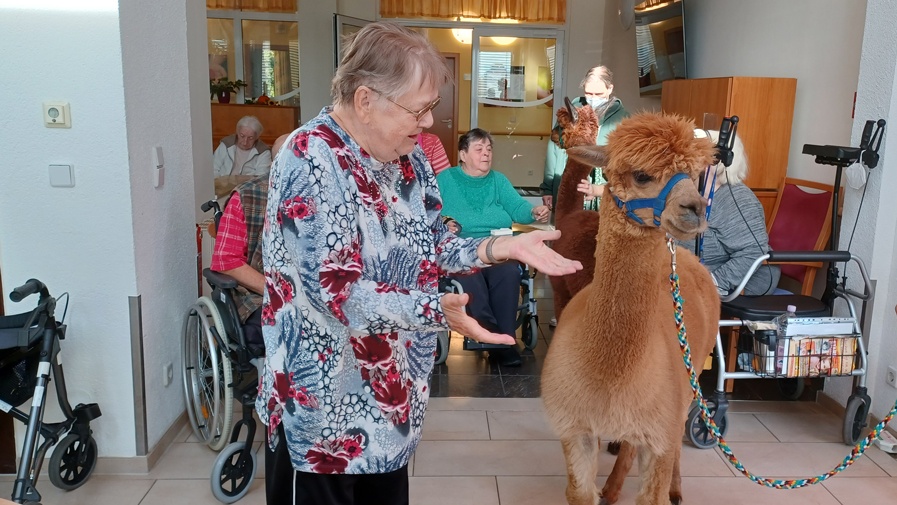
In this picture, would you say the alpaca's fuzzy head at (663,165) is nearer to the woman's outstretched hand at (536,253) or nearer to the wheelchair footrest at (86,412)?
the woman's outstretched hand at (536,253)

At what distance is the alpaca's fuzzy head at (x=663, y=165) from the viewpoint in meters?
1.60

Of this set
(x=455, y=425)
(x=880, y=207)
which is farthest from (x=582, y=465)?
(x=880, y=207)

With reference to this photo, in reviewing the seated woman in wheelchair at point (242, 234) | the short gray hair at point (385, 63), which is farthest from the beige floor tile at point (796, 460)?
the short gray hair at point (385, 63)

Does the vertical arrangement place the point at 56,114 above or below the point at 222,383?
above

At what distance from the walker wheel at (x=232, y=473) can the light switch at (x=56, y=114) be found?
1.23 m

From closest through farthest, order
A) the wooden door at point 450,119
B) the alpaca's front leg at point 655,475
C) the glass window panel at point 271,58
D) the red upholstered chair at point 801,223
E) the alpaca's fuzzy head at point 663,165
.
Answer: the alpaca's fuzzy head at point 663,165
the alpaca's front leg at point 655,475
the red upholstered chair at point 801,223
the glass window panel at point 271,58
the wooden door at point 450,119

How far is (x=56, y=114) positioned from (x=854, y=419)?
327 cm

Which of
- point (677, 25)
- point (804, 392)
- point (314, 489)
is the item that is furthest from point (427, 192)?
point (677, 25)

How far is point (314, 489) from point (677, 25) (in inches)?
212

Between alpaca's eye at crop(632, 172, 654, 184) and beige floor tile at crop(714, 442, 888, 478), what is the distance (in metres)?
1.57

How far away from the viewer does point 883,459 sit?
272 cm

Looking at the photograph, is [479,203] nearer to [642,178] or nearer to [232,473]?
[232,473]

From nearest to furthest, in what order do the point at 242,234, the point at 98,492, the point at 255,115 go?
the point at 98,492, the point at 242,234, the point at 255,115

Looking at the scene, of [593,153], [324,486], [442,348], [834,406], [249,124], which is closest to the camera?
[324,486]
